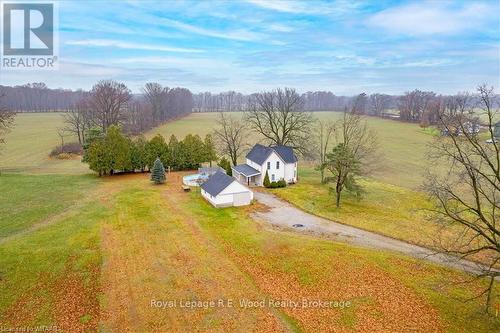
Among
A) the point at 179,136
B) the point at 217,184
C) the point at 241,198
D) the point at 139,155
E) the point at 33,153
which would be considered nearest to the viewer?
the point at 241,198

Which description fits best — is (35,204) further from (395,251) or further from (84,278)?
(395,251)

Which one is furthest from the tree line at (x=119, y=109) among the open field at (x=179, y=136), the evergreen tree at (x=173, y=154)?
the evergreen tree at (x=173, y=154)

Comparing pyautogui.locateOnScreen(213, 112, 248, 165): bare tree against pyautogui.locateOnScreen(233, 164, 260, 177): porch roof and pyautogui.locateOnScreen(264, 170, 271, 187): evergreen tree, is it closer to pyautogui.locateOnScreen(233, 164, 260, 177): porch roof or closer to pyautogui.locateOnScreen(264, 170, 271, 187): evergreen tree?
pyautogui.locateOnScreen(233, 164, 260, 177): porch roof

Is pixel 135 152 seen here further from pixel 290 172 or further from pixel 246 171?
Result: pixel 290 172

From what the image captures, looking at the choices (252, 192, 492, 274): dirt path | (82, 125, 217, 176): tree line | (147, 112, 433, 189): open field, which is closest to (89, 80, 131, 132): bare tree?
(147, 112, 433, 189): open field

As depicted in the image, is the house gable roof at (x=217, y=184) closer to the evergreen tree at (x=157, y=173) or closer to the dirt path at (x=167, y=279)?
the dirt path at (x=167, y=279)

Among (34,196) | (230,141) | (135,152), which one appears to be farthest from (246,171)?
(34,196)
